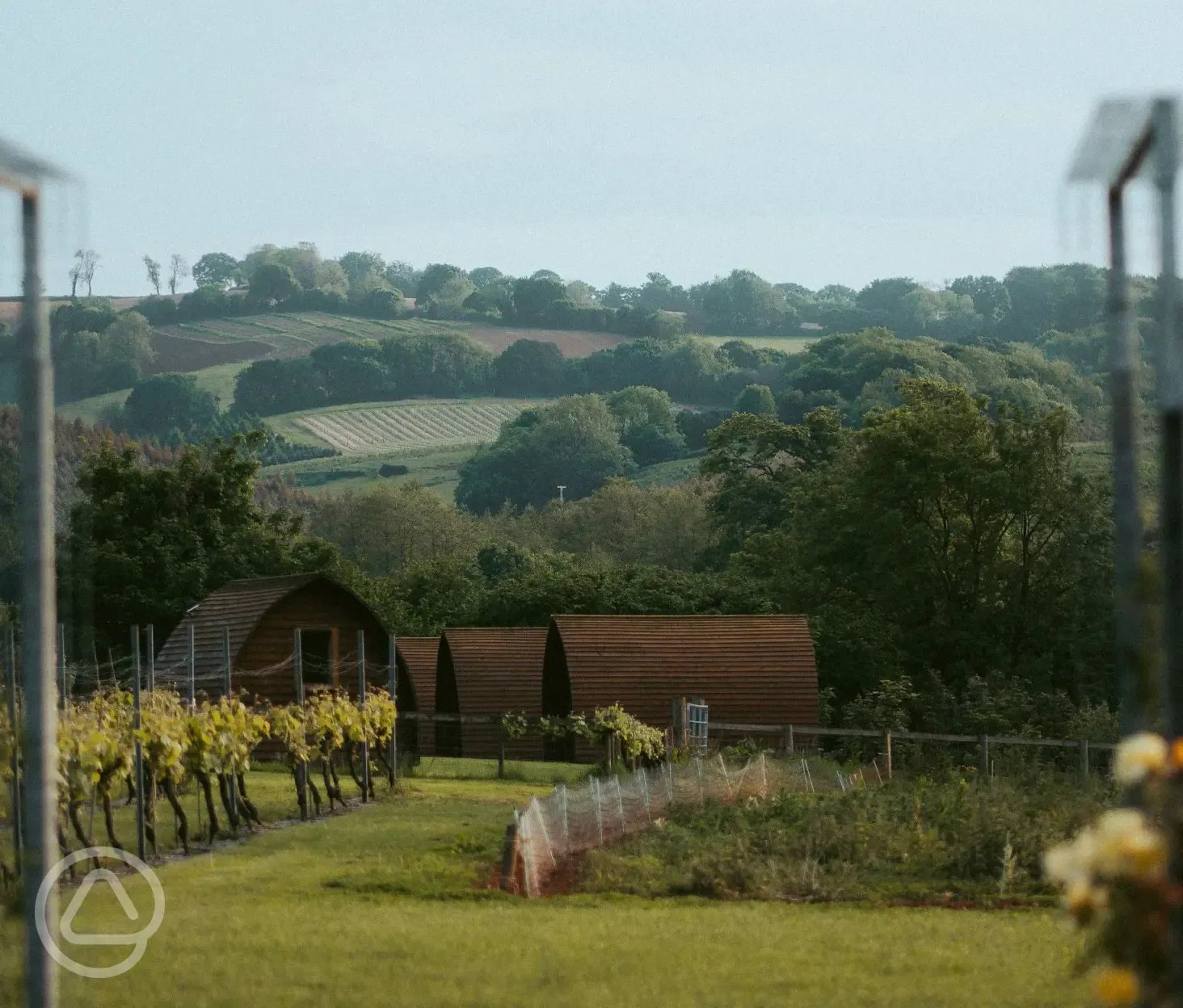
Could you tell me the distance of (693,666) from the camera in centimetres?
3222

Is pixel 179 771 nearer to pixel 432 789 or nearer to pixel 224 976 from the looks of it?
pixel 224 976

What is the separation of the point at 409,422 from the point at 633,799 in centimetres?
11798

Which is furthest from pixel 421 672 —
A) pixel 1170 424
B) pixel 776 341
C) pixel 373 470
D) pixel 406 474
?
pixel 776 341

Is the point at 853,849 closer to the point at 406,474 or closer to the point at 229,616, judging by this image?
the point at 229,616

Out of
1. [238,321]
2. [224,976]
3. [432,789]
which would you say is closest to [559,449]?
[238,321]

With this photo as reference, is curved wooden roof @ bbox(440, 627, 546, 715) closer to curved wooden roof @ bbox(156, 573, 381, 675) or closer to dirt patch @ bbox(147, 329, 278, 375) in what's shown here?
curved wooden roof @ bbox(156, 573, 381, 675)

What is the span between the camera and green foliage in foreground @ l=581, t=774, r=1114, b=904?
1413 centimetres

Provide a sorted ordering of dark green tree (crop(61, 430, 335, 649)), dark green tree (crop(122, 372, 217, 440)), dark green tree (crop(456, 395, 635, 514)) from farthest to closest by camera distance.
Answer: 1. dark green tree (crop(122, 372, 217, 440))
2. dark green tree (crop(456, 395, 635, 514))
3. dark green tree (crop(61, 430, 335, 649))

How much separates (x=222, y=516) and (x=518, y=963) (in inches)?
1575

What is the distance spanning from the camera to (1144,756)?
4.66 m

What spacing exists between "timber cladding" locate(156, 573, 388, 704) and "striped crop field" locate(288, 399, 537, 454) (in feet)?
301

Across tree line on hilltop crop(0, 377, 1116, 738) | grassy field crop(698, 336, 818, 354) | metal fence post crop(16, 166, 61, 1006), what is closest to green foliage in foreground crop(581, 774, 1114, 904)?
metal fence post crop(16, 166, 61, 1006)

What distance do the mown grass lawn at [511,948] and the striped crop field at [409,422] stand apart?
112539 mm

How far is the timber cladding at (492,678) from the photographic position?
36.7m
